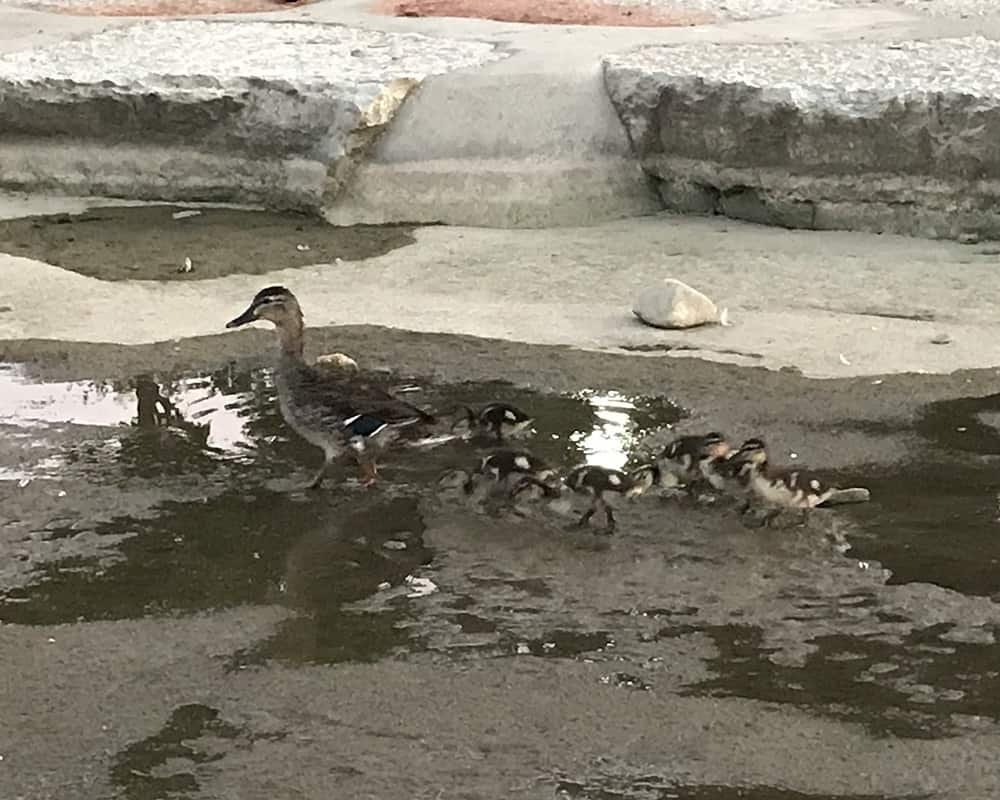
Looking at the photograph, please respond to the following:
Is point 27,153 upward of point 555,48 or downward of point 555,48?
downward

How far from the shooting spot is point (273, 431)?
619cm

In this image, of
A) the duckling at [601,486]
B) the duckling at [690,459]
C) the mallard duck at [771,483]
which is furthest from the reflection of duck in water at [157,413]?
the mallard duck at [771,483]

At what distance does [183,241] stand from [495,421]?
335cm

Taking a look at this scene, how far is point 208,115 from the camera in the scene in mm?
9438

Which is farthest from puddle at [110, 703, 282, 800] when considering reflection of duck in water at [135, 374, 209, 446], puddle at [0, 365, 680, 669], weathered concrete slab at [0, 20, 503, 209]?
weathered concrete slab at [0, 20, 503, 209]

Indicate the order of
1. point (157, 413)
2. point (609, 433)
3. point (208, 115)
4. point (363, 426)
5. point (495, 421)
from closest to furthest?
point (363, 426)
point (495, 421)
point (609, 433)
point (157, 413)
point (208, 115)

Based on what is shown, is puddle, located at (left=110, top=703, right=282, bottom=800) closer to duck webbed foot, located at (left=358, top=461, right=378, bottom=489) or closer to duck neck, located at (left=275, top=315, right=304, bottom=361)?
duck webbed foot, located at (left=358, top=461, right=378, bottom=489)

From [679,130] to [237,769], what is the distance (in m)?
5.56

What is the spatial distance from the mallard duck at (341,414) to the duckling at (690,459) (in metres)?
0.76

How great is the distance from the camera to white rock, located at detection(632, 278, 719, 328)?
23.0ft

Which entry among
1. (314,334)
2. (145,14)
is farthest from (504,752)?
(145,14)

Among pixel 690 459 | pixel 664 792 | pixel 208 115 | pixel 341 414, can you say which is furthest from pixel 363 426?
pixel 208 115

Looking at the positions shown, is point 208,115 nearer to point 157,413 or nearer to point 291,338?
point 157,413

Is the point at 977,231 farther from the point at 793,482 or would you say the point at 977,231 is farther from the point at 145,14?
the point at 145,14
